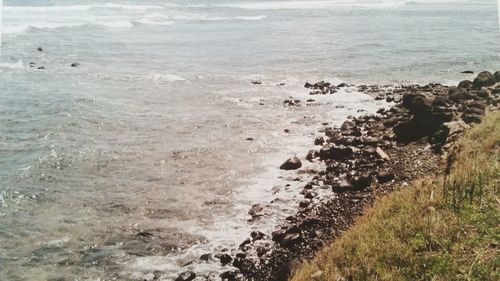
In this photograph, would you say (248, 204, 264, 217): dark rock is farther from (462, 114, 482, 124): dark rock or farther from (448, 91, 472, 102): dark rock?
(448, 91, 472, 102): dark rock

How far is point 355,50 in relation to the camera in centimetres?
4588

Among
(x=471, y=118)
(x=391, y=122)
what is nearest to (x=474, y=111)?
(x=471, y=118)

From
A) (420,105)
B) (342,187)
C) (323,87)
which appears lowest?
(342,187)

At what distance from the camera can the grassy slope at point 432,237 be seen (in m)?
6.27

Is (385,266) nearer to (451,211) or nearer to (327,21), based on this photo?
(451,211)

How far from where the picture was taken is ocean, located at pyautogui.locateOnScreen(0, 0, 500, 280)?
12594 mm

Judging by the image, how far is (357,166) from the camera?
1633 cm

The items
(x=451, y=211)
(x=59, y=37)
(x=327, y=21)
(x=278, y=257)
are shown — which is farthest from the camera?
(x=327, y=21)

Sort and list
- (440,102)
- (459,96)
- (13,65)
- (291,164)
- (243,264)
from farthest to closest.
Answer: (13,65), (459,96), (440,102), (291,164), (243,264)

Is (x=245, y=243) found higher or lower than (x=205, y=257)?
higher

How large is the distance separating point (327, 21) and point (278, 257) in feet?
222

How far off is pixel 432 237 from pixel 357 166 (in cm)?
938

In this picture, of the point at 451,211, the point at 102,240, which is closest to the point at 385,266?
the point at 451,211

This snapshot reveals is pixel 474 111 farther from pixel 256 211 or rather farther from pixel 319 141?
pixel 256 211
